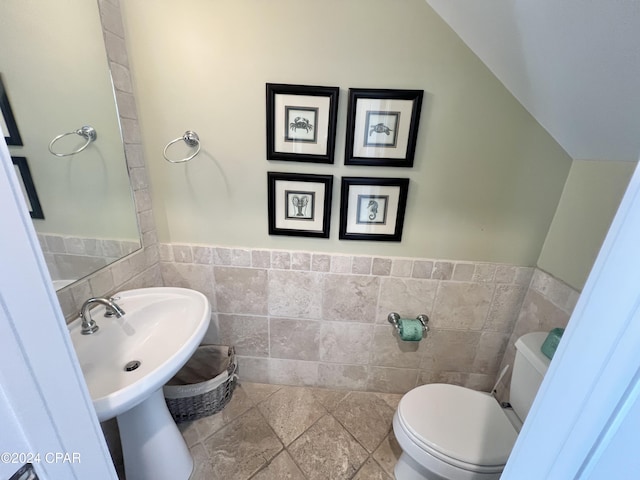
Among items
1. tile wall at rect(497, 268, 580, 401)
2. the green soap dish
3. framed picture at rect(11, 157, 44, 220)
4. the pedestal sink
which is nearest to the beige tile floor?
the pedestal sink

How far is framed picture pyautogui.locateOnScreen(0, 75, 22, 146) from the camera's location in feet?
2.51

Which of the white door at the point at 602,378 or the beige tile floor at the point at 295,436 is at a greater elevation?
the white door at the point at 602,378

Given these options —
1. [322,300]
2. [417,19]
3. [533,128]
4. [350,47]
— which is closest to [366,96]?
[350,47]

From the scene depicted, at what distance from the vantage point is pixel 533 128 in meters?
1.15

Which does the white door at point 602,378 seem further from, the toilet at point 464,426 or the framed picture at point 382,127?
the framed picture at point 382,127

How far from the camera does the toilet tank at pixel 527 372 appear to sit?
100 centimetres

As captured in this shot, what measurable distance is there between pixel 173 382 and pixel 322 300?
989mm

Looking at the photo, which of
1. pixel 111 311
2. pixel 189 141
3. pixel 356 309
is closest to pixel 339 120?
pixel 189 141

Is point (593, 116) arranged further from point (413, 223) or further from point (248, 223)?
point (248, 223)

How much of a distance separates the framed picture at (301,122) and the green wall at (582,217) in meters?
1.13

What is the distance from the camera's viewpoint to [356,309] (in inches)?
56.7

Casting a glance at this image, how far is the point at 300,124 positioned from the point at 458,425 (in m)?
1.48

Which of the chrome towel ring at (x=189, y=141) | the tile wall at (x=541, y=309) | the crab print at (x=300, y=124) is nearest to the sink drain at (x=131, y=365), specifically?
the chrome towel ring at (x=189, y=141)

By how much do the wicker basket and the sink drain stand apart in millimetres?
395
